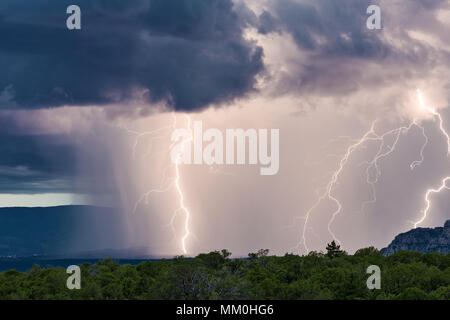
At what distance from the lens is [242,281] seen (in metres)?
63.7

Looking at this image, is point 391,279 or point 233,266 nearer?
point 391,279

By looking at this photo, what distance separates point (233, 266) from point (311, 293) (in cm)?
3448

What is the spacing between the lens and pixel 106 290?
71.2 m

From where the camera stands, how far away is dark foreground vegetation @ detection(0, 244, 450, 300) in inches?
2409

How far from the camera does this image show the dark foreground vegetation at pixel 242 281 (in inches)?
2409
